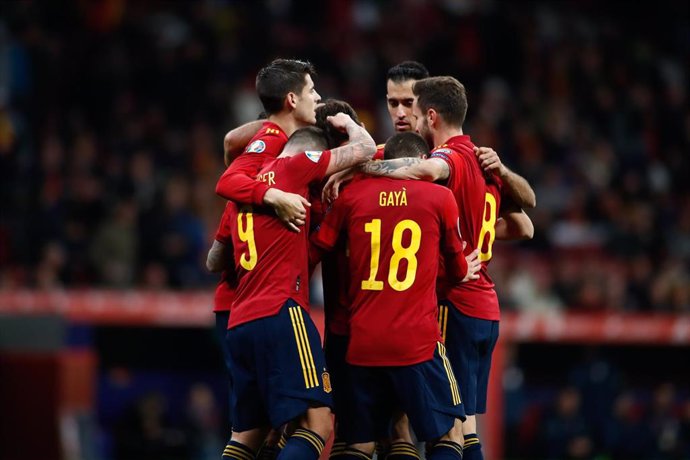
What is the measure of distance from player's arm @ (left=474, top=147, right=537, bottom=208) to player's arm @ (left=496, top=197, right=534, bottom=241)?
0.30ft

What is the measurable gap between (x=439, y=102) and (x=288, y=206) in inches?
46.2

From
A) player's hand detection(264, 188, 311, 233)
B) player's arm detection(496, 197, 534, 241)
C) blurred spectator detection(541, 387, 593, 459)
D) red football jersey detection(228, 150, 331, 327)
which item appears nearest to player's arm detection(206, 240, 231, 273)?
red football jersey detection(228, 150, 331, 327)

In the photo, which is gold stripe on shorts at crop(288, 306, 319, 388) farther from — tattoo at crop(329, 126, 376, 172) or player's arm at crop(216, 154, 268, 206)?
tattoo at crop(329, 126, 376, 172)

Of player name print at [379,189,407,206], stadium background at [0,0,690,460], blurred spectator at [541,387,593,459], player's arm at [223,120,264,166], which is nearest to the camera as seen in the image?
player name print at [379,189,407,206]

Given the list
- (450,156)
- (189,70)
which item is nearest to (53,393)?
(189,70)

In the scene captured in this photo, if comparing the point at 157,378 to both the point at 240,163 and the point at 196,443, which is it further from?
the point at 240,163

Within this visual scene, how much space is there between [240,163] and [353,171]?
0.62 metres

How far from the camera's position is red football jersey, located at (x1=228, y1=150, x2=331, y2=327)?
21.7 feet

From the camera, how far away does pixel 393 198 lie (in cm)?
668

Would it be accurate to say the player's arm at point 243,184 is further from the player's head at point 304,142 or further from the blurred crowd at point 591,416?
the blurred crowd at point 591,416

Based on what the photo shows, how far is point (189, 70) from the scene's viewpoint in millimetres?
17219

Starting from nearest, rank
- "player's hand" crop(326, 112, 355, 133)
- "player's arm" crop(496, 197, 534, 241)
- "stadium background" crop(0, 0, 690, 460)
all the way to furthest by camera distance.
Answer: "player's hand" crop(326, 112, 355, 133) < "player's arm" crop(496, 197, 534, 241) < "stadium background" crop(0, 0, 690, 460)

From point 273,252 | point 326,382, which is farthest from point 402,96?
point 326,382

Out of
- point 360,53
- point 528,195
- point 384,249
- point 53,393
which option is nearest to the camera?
point 384,249
